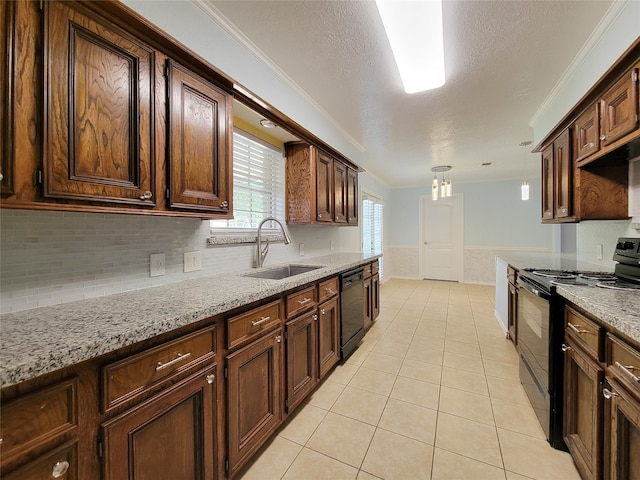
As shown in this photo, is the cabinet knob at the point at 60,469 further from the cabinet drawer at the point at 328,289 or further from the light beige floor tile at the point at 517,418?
the light beige floor tile at the point at 517,418

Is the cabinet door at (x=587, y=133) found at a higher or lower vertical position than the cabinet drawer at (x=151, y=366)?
higher

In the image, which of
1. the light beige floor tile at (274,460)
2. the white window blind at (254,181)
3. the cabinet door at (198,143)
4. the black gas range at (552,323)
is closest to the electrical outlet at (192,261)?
the white window blind at (254,181)

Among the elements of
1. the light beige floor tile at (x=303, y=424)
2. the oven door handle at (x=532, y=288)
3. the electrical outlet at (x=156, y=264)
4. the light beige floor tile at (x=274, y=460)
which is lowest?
the light beige floor tile at (x=274, y=460)

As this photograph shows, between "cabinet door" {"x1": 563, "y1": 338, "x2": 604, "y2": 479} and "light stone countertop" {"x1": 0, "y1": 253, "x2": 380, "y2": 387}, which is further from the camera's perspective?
"cabinet door" {"x1": 563, "y1": 338, "x2": 604, "y2": 479}

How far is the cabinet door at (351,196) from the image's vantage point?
3367mm

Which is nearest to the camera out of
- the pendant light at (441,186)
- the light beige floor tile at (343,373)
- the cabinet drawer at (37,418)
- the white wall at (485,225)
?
the cabinet drawer at (37,418)

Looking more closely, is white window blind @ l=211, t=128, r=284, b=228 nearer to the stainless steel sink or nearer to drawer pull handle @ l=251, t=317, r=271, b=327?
the stainless steel sink

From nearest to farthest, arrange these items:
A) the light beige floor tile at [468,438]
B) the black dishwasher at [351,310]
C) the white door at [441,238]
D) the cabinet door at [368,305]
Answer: the light beige floor tile at [468,438] < the black dishwasher at [351,310] < the cabinet door at [368,305] < the white door at [441,238]

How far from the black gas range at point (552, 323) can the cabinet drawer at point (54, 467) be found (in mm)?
2152

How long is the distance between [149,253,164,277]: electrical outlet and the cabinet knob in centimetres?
86

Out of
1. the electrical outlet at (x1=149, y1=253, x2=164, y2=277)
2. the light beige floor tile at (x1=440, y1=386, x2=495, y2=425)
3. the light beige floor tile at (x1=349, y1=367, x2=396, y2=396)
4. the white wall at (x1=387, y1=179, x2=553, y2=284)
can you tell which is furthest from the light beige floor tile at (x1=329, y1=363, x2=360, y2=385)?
the white wall at (x1=387, y1=179, x2=553, y2=284)

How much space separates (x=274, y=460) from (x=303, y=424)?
Answer: 0.31 metres

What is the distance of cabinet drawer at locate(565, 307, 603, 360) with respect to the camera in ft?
3.74

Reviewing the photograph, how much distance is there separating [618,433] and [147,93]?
2314 mm
